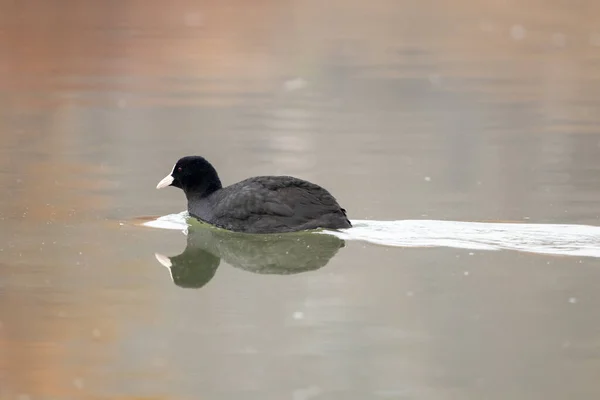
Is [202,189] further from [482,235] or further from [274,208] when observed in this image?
[482,235]

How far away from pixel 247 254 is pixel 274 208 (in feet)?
1.70

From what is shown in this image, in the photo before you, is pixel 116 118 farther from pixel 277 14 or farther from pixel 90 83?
pixel 277 14

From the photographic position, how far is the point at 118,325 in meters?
7.40

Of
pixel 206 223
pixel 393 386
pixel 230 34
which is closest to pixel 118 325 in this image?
pixel 393 386

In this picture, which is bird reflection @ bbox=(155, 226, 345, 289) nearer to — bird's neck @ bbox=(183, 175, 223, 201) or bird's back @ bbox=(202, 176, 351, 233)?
bird's back @ bbox=(202, 176, 351, 233)

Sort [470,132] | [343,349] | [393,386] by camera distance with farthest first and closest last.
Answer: [470,132], [343,349], [393,386]

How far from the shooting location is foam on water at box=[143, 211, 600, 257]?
9273 mm

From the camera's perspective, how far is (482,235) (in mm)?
9594

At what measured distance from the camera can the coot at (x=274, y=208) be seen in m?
9.77

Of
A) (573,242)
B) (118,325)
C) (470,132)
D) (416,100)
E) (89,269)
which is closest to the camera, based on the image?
(118,325)

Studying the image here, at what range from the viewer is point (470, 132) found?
1525cm

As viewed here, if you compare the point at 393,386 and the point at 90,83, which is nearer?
the point at 393,386

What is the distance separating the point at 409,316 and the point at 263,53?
57.6 ft

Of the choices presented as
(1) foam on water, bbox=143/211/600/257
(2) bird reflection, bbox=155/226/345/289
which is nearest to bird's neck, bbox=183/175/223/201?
(2) bird reflection, bbox=155/226/345/289
